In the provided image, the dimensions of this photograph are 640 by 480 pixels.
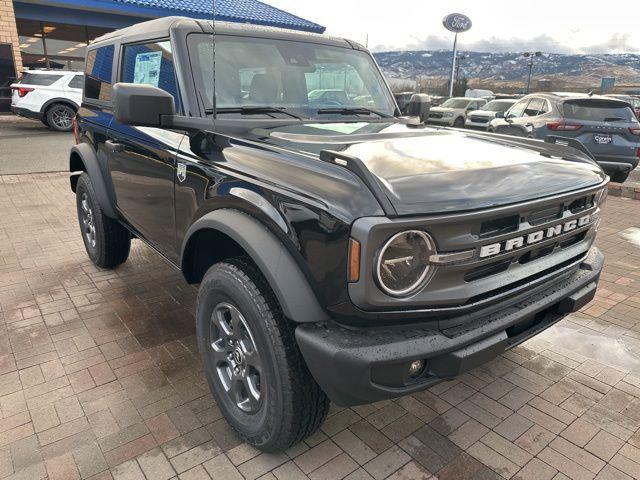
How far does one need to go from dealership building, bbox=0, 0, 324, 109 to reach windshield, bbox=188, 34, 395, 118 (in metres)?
14.7

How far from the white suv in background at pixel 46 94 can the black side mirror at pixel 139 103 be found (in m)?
13.4

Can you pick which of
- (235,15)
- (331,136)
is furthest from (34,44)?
(331,136)

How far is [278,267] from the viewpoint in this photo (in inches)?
76.0

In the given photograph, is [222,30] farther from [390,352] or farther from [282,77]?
[390,352]

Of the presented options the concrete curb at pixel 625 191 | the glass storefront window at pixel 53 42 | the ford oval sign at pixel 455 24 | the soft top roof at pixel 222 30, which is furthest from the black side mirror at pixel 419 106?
the ford oval sign at pixel 455 24

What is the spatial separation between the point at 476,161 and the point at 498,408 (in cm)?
142

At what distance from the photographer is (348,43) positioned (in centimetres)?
358

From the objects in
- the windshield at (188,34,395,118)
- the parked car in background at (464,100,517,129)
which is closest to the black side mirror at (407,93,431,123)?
the windshield at (188,34,395,118)

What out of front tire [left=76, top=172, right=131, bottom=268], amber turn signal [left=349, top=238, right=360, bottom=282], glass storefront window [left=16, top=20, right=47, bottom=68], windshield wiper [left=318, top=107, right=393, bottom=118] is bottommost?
front tire [left=76, top=172, right=131, bottom=268]

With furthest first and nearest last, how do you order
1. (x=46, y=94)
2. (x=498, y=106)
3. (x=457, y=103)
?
(x=457, y=103)
(x=498, y=106)
(x=46, y=94)

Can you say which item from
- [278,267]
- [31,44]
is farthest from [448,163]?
[31,44]

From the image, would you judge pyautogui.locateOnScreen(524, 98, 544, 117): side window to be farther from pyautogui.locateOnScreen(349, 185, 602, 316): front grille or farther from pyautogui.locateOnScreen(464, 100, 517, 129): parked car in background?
Answer: pyautogui.locateOnScreen(349, 185, 602, 316): front grille

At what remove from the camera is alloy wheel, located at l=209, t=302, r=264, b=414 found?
2219 millimetres

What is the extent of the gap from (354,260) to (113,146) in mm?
2619
